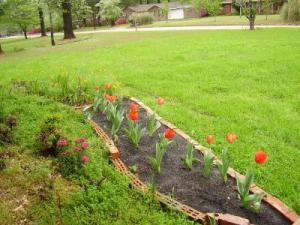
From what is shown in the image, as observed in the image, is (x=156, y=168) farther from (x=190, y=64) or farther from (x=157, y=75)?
(x=190, y=64)

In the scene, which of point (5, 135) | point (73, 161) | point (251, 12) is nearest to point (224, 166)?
point (73, 161)

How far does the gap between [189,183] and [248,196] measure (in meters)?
0.74

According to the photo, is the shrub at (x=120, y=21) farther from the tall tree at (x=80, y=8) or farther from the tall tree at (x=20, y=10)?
the tall tree at (x=20, y=10)

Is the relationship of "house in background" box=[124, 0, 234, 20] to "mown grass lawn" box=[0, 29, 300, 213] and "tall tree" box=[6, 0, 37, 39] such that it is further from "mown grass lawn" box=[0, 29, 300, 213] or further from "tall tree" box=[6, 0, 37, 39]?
"mown grass lawn" box=[0, 29, 300, 213]

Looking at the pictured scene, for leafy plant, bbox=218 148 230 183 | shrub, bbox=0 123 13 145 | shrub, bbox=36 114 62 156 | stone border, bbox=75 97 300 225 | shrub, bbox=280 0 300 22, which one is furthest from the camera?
shrub, bbox=280 0 300 22

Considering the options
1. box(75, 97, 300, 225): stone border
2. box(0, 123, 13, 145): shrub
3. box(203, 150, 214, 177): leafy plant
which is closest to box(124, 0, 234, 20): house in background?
box(0, 123, 13, 145): shrub

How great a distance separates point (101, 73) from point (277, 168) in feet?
24.1

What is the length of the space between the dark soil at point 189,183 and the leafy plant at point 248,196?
68 mm

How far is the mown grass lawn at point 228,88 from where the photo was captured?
488cm

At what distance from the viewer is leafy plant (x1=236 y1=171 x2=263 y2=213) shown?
3.47 metres

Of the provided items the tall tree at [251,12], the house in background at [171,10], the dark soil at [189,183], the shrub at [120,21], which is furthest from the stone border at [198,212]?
the house in background at [171,10]

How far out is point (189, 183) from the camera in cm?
404

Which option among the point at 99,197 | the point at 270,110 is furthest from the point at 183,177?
the point at 270,110

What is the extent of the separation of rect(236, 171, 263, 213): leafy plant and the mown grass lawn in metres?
0.54
